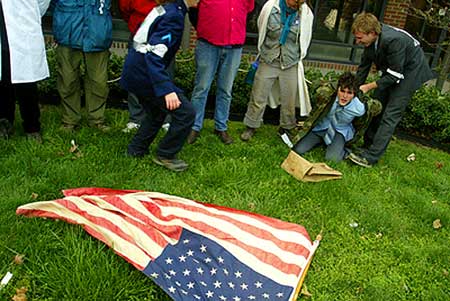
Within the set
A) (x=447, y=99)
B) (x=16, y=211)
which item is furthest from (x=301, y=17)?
(x=16, y=211)

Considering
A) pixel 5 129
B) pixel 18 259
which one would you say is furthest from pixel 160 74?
pixel 5 129

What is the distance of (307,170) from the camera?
12.5 feet

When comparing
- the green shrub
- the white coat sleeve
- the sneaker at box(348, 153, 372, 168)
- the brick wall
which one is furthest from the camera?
the brick wall

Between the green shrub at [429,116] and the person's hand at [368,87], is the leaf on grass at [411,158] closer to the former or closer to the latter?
the green shrub at [429,116]

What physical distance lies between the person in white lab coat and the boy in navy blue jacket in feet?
2.45

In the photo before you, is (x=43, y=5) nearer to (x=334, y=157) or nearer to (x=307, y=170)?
(x=307, y=170)

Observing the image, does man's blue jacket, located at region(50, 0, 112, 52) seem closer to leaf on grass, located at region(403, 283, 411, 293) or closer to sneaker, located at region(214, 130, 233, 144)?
sneaker, located at region(214, 130, 233, 144)

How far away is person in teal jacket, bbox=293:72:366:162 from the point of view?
4207 mm

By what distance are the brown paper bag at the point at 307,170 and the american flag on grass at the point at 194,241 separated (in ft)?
2.71

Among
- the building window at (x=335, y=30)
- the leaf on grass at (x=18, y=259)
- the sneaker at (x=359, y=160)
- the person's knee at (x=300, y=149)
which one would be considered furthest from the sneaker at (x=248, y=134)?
the building window at (x=335, y=30)

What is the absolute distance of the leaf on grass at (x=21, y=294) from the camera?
2.26m

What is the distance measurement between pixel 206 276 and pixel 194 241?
0.27 meters

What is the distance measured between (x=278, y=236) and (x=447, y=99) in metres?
3.82

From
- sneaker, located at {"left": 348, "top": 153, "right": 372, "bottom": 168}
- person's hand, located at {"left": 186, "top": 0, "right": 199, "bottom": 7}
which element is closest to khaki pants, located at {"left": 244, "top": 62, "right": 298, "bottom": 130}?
sneaker, located at {"left": 348, "top": 153, "right": 372, "bottom": 168}
